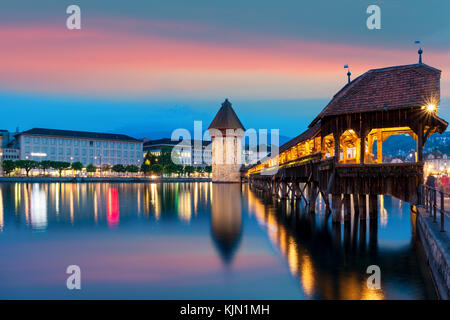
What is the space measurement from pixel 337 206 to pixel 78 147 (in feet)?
457

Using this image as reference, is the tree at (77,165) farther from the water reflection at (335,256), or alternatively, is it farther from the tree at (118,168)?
the water reflection at (335,256)

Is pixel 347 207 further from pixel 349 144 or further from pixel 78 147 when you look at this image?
pixel 78 147

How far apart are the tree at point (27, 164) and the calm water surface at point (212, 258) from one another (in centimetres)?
10774

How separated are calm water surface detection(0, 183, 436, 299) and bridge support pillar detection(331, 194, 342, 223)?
568 mm

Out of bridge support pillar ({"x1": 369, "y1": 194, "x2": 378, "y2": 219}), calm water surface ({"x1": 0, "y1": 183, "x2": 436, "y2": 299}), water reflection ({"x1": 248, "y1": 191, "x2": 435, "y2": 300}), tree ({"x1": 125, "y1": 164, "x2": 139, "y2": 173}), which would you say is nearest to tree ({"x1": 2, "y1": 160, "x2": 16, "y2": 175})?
tree ({"x1": 125, "y1": 164, "x2": 139, "y2": 173})

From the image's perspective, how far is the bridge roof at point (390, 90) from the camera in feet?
56.9

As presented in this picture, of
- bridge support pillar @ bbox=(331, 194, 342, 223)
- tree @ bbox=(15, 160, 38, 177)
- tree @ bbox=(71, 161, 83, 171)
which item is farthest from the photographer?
tree @ bbox=(71, 161, 83, 171)

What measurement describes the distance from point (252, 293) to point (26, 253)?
9.96 m

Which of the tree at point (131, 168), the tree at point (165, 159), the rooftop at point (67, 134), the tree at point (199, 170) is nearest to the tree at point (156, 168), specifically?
the tree at point (131, 168)

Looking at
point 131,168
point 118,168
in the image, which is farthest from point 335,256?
point 118,168

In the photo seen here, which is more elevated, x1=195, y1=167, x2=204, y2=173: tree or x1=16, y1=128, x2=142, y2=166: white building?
x1=16, y1=128, x2=142, y2=166: white building

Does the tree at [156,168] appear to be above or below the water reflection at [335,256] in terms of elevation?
above

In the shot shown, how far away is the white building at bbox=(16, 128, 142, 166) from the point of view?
445 ft

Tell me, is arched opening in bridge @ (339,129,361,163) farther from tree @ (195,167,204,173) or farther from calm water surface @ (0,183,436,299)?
tree @ (195,167,204,173)
